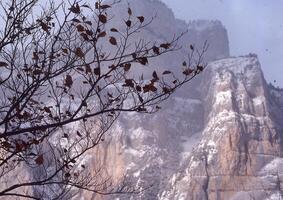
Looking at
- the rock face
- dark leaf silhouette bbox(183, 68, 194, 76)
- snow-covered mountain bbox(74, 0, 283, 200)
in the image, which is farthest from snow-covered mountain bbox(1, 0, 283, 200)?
dark leaf silhouette bbox(183, 68, 194, 76)

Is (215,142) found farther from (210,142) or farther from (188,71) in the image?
(188,71)

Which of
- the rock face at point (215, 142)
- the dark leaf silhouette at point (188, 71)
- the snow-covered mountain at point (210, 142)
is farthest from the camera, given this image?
the snow-covered mountain at point (210, 142)

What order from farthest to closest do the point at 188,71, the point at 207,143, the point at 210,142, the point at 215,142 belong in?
the point at 207,143 → the point at 210,142 → the point at 215,142 → the point at 188,71

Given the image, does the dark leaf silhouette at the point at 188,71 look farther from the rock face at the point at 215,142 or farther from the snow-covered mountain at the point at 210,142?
the rock face at the point at 215,142

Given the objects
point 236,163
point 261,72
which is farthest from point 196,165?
point 261,72

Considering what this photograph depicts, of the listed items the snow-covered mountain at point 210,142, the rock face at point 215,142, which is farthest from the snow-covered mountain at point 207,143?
the rock face at point 215,142

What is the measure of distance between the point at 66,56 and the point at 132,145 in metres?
65.7

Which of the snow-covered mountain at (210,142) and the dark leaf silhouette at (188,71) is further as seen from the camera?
the snow-covered mountain at (210,142)

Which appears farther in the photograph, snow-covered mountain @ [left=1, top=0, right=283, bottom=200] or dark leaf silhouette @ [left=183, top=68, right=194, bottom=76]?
snow-covered mountain @ [left=1, top=0, right=283, bottom=200]

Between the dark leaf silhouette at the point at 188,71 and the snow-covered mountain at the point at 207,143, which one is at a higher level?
the snow-covered mountain at the point at 207,143

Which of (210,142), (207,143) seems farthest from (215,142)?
(207,143)

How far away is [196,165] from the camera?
62906mm

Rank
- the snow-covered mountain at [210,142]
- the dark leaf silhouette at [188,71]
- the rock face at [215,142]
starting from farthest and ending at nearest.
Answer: the snow-covered mountain at [210,142]
the rock face at [215,142]
the dark leaf silhouette at [188,71]

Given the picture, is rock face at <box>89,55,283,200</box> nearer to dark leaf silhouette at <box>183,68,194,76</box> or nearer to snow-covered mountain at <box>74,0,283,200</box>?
snow-covered mountain at <box>74,0,283,200</box>
